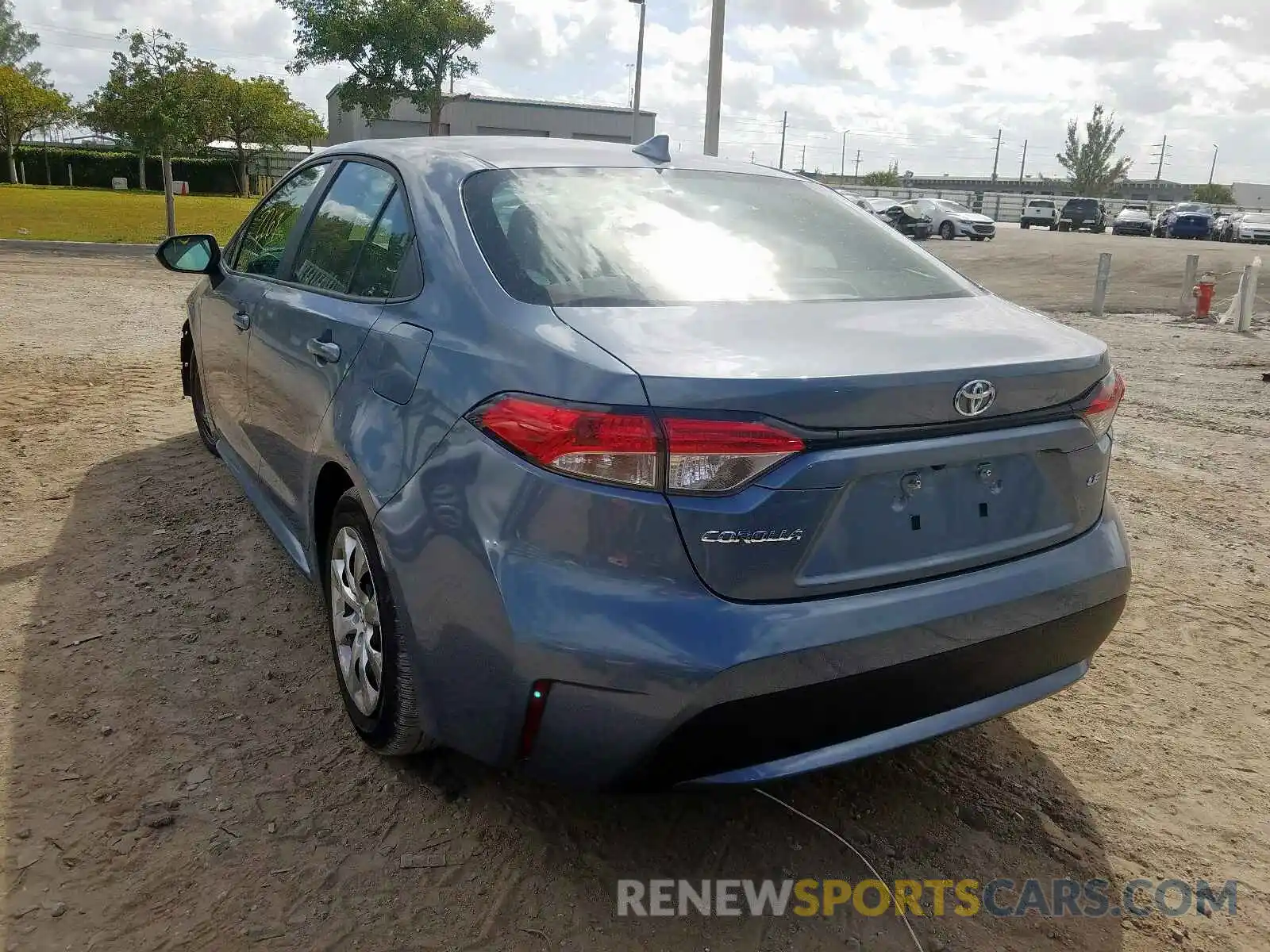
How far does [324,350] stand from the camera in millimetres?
2943

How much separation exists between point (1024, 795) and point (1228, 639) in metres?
1.54

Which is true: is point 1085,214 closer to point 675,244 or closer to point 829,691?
point 675,244

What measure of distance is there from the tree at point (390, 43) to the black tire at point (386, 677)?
25.4 metres

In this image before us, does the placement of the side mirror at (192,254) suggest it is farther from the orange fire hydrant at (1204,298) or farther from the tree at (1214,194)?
the tree at (1214,194)

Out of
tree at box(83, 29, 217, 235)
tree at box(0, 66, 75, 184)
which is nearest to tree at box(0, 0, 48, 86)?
tree at box(0, 66, 75, 184)

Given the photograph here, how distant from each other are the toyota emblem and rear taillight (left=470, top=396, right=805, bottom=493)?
39 centimetres

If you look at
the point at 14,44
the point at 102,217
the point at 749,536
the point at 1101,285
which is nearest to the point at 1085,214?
the point at 1101,285

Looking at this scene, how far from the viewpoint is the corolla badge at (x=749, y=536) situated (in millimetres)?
1979

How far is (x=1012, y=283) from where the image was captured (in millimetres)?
21188

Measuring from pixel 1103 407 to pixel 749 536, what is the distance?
1064 mm

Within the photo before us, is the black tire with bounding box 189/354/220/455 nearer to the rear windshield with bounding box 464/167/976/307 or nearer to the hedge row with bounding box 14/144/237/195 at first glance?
the rear windshield with bounding box 464/167/976/307

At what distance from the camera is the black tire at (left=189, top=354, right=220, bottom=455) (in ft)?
16.4

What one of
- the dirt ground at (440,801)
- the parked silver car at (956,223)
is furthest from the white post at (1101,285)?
the parked silver car at (956,223)

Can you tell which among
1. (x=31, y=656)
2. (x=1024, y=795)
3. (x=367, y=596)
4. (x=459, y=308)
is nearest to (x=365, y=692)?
(x=367, y=596)
